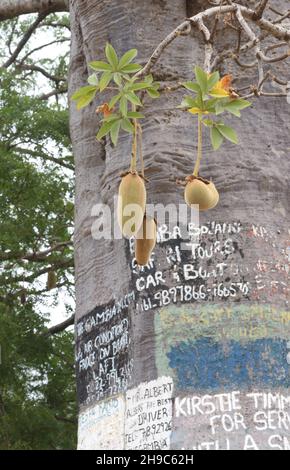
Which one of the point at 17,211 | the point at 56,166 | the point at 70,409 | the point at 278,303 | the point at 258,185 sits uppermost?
the point at 56,166

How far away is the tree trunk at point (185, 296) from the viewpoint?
2828 mm

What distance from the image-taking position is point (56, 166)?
687 cm

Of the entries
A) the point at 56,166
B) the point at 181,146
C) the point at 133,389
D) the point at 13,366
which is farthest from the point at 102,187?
the point at 56,166

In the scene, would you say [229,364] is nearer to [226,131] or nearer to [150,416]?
[150,416]

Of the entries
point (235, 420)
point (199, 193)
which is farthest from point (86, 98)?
point (235, 420)

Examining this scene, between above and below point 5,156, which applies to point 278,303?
below

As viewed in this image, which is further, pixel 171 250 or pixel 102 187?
pixel 102 187

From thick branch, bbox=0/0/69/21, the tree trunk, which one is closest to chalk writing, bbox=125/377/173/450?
the tree trunk

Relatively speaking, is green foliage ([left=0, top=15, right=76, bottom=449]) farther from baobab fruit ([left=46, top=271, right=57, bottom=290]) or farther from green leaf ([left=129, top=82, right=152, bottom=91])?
green leaf ([left=129, top=82, right=152, bottom=91])

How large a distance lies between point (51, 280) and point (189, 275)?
3.91 m

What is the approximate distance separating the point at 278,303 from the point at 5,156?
3.70 m

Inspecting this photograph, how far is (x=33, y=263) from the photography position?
686 cm

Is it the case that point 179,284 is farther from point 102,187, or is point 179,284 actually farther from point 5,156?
point 5,156

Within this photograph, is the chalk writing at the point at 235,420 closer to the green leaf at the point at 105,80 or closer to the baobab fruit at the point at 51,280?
the green leaf at the point at 105,80
